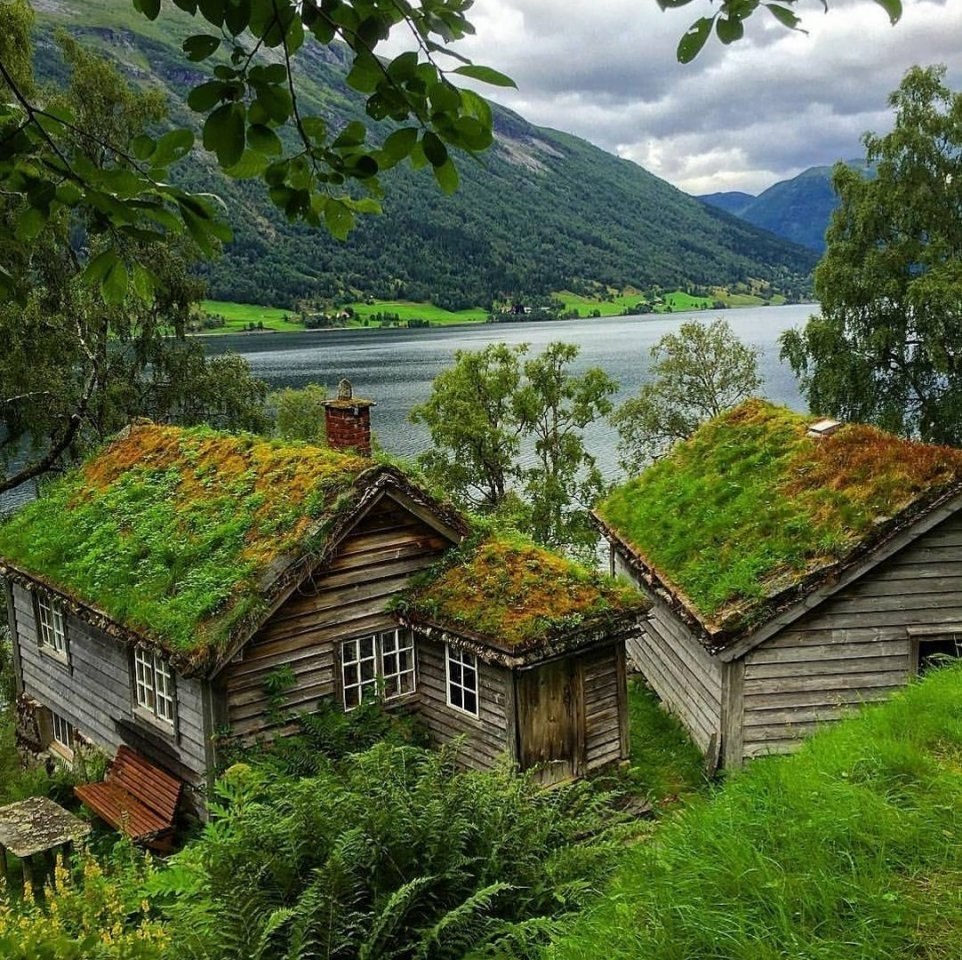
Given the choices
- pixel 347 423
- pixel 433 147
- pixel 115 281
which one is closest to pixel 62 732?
pixel 347 423

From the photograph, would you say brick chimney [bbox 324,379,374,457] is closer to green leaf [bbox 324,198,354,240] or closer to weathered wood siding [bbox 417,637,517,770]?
weathered wood siding [bbox 417,637,517,770]

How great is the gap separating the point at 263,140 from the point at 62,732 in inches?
724

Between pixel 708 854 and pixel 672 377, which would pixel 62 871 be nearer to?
pixel 708 854

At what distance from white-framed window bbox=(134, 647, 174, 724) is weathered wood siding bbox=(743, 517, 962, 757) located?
368 inches

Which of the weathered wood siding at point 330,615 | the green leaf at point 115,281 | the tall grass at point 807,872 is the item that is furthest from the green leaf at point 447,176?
the weathered wood siding at point 330,615

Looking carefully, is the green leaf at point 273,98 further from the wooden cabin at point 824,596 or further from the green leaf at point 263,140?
the wooden cabin at point 824,596

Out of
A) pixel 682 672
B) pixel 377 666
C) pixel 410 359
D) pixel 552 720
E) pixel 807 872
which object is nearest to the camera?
pixel 807 872

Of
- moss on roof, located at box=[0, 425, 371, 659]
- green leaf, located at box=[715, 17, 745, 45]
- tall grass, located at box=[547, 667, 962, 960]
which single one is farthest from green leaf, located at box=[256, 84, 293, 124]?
moss on roof, located at box=[0, 425, 371, 659]

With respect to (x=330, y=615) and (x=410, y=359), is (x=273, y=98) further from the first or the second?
(x=410, y=359)

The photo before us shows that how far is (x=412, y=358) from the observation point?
118062 mm

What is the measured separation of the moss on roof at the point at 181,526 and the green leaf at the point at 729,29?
11015 millimetres

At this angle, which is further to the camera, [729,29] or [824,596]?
[824,596]

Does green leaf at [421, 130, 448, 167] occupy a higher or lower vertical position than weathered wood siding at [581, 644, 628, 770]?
higher

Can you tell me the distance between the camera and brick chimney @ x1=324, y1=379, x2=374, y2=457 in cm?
1608
